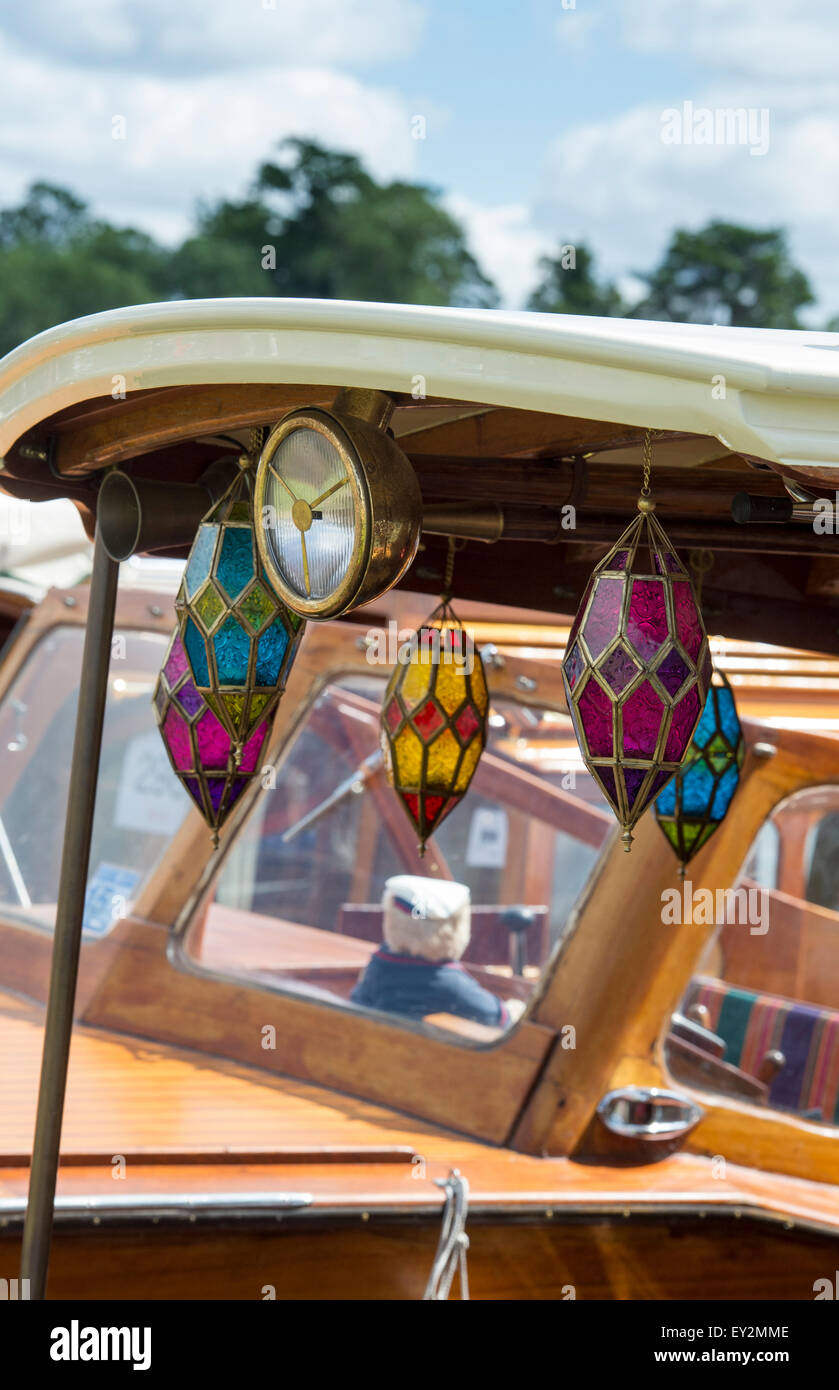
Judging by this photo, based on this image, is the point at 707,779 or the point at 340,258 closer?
the point at 707,779

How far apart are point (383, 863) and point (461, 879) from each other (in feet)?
0.74

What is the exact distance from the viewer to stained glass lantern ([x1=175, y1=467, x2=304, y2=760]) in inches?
69.1

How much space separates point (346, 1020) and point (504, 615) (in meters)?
1.01

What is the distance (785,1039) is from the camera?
347cm

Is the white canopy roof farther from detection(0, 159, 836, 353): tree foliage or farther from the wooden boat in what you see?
detection(0, 159, 836, 353): tree foliage

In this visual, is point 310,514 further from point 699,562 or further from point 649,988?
point 649,988

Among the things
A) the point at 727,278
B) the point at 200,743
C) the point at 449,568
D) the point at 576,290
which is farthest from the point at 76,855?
the point at 727,278

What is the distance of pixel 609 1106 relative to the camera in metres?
3.02

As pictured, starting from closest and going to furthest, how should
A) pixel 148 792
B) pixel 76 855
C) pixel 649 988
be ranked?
1. pixel 76 855
2. pixel 649 988
3. pixel 148 792

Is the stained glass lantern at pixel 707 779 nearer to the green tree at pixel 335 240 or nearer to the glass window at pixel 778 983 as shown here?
the glass window at pixel 778 983

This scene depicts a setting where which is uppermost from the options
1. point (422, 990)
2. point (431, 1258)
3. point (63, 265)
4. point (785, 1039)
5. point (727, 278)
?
point (727, 278)

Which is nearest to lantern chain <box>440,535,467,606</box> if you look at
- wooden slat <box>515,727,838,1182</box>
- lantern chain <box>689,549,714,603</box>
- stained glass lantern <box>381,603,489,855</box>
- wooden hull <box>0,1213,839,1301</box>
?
stained glass lantern <box>381,603,489,855</box>

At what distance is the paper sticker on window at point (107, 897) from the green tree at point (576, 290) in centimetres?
4743
